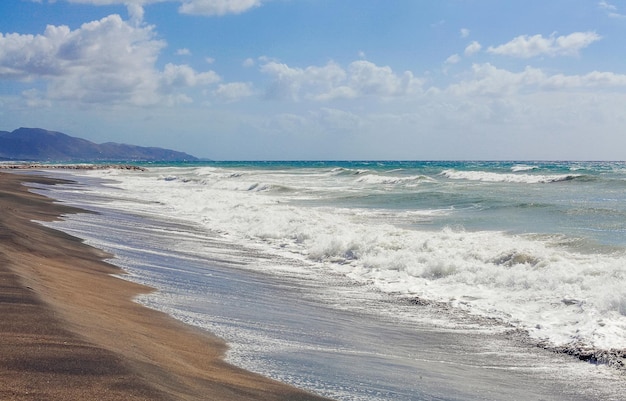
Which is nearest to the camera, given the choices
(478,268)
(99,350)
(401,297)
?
(99,350)

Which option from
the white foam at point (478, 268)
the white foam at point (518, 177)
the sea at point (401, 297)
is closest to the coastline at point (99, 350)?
the sea at point (401, 297)

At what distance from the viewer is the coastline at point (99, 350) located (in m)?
4.97

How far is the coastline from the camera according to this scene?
4969 millimetres

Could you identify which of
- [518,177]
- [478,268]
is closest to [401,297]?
[478,268]

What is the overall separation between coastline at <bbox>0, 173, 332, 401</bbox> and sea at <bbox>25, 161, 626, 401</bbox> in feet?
1.67

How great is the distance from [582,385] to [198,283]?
23.4 ft

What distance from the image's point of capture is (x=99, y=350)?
577 cm

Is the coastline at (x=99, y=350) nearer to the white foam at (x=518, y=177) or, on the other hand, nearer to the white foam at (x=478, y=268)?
the white foam at (x=478, y=268)

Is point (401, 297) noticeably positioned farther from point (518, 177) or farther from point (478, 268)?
point (518, 177)

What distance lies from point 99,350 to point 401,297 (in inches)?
268

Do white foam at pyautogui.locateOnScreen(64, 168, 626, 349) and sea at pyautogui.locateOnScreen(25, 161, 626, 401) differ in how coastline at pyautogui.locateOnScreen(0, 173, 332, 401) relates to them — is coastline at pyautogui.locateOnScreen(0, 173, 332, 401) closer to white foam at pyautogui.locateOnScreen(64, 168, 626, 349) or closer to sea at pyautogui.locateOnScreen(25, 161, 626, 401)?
sea at pyautogui.locateOnScreen(25, 161, 626, 401)

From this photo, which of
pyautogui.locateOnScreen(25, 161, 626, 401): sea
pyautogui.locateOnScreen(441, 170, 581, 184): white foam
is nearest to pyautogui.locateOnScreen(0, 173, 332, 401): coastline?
pyautogui.locateOnScreen(25, 161, 626, 401): sea

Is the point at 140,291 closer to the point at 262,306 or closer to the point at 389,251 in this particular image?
the point at 262,306

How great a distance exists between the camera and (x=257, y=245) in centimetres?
1858
